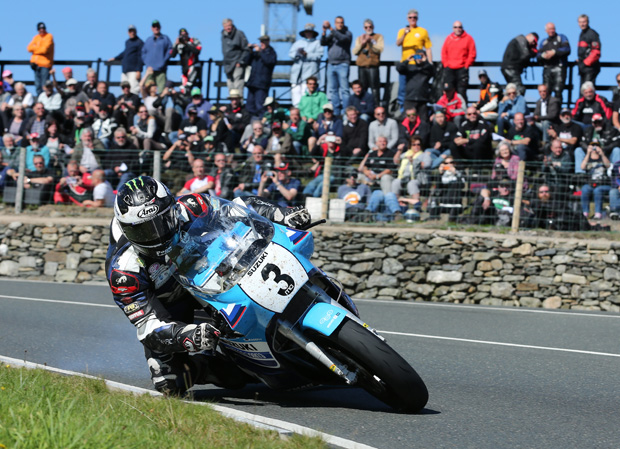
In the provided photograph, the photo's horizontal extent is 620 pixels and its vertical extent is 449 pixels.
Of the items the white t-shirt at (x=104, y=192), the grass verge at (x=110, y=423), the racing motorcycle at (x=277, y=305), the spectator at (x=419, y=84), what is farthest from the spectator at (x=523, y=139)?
the grass verge at (x=110, y=423)

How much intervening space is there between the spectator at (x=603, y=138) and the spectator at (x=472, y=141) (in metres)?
1.41

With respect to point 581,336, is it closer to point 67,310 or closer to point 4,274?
point 67,310

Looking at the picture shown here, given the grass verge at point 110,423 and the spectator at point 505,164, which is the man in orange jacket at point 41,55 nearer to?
the spectator at point 505,164


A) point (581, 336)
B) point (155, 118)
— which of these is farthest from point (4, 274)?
point (581, 336)

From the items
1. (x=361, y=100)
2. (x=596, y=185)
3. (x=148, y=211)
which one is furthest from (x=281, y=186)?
(x=148, y=211)

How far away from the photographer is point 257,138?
16.1 metres

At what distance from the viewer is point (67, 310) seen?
11.4 m

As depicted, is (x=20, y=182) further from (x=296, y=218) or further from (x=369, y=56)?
(x=296, y=218)

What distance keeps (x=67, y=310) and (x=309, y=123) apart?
657 cm

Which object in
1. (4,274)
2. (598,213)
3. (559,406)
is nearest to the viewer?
(559,406)

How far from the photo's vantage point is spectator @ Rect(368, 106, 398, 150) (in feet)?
50.6

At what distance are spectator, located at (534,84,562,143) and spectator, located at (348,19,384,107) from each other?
127 inches

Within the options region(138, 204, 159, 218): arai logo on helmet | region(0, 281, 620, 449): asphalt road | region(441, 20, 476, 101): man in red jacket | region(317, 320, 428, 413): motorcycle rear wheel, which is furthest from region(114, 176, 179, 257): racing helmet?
region(441, 20, 476, 101): man in red jacket

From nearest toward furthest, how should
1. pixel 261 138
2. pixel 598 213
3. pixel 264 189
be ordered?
pixel 598 213, pixel 264 189, pixel 261 138
